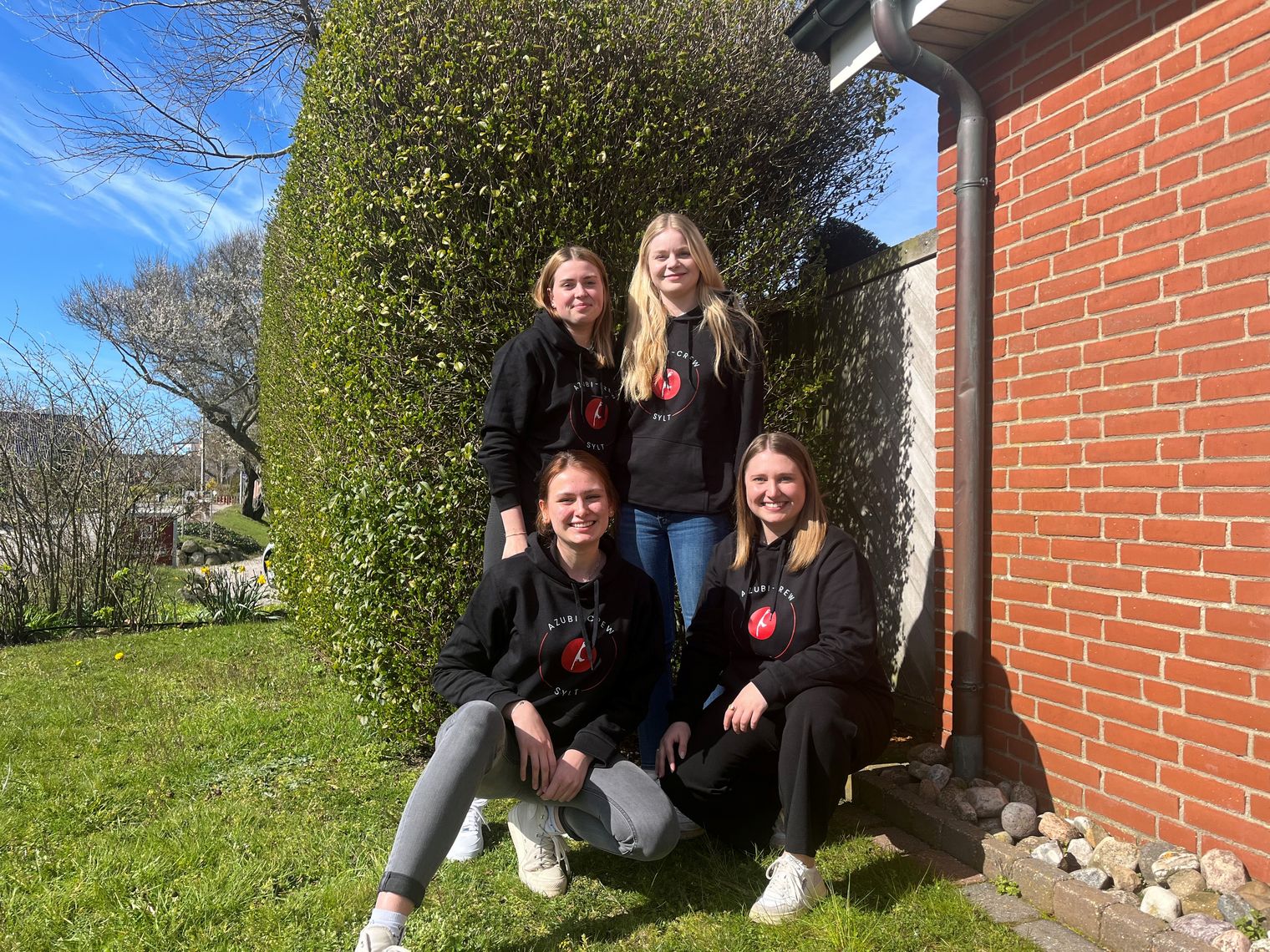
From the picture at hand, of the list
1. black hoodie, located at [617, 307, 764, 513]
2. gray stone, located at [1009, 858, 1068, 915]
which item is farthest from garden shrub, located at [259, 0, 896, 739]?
gray stone, located at [1009, 858, 1068, 915]

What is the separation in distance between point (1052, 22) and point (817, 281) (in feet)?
4.71

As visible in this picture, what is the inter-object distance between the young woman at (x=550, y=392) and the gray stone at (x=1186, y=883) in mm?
2042

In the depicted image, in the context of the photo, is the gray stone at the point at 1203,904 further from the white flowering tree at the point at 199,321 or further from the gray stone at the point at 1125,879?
the white flowering tree at the point at 199,321

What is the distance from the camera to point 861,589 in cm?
249

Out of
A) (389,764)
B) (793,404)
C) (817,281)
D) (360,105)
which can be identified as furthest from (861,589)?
(360,105)

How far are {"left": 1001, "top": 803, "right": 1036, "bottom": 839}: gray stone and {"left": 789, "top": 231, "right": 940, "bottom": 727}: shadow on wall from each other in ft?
2.28

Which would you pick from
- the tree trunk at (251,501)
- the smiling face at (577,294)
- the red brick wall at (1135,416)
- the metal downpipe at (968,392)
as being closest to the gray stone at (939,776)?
the metal downpipe at (968,392)

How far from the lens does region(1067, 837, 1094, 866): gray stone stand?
2496 millimetres

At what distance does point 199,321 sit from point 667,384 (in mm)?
25912

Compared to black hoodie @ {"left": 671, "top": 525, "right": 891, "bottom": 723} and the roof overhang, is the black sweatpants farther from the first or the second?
the roof overhang

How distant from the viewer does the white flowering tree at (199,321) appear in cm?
2436

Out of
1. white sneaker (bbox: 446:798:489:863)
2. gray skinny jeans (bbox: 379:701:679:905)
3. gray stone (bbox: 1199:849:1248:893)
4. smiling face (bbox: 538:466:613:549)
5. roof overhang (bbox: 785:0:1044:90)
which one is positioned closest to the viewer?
gray skinny jeans (bbox: 379:701:679:905)

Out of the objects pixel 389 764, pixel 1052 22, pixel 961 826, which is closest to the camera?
pixel 961 826

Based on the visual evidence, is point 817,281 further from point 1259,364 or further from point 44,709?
point 44,709
